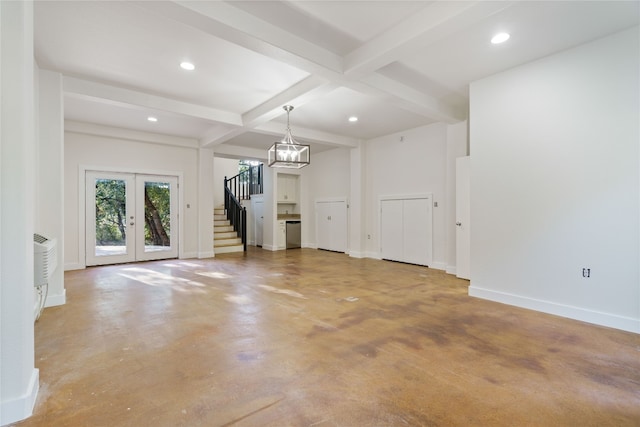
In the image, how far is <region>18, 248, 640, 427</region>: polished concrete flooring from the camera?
186 cm

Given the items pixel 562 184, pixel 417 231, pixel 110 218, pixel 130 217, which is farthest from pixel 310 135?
pixel 110 218

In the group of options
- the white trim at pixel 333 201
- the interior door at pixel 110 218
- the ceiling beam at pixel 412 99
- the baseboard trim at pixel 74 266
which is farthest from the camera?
the white trim at pixel 333 201

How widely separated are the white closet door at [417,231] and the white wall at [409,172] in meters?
0.15

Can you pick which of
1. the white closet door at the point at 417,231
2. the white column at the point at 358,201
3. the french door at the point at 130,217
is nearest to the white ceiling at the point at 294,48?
the french door at the point at 130,217

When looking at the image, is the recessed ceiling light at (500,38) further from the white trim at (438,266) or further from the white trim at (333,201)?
the white trim at (333,201)

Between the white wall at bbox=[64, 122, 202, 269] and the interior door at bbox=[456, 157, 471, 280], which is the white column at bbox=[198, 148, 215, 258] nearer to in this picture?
the white wall at bbox=[64, 122, 202, 269]

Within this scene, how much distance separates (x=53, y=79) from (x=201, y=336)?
406 centimetres

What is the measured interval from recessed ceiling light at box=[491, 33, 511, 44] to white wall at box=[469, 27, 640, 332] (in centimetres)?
84

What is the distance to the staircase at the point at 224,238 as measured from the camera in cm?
886

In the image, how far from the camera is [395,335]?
3.00 m

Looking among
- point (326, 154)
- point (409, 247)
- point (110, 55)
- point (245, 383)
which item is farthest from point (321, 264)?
point (110, 55)

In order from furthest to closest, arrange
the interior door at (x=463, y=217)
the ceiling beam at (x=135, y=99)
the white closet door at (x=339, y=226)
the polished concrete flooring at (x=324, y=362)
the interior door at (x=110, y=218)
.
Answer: the white closet door at (x=339, y=226) < the interior door at (x=110, y=218) < the interior door at (x=463, y=217) < the ceiling beam at (x=135, y=99) < the polished concrete flooring at (x=324, y=362)

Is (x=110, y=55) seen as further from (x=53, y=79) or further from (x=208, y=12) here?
(x=208, y=12)

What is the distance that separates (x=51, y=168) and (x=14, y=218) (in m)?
2.88
